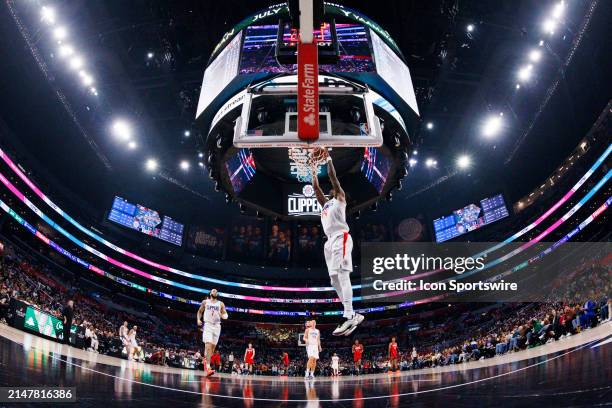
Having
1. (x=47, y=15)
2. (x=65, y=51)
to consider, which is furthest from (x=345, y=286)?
(x=65, y=51)

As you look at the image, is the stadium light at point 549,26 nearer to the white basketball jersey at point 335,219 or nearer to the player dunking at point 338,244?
the player dunking at point 338,244

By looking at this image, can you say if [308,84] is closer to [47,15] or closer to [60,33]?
[47,15]

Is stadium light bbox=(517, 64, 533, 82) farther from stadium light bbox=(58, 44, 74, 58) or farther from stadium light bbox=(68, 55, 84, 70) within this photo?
stadium light bbox=(58, 44, 74, 58)

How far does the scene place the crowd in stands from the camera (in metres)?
16.3

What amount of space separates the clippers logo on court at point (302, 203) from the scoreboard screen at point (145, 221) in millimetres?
20736

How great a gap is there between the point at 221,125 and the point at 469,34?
14807 millimetres

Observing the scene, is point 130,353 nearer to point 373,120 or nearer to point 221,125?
point 221,125

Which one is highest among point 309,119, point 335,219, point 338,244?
point 309,119

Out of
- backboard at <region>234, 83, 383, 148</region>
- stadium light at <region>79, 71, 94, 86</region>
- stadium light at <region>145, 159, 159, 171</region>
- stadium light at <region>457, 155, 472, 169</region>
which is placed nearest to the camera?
→ backboard at <region>234, 83, 383, 148</region>

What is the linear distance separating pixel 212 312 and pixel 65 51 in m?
18.5

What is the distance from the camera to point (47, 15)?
2006 cm

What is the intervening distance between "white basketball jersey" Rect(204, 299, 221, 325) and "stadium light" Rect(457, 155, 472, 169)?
2548 cm

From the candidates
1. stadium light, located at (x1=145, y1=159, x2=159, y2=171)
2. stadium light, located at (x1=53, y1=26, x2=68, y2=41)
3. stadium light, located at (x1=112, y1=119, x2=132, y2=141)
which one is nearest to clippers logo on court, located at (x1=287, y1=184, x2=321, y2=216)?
stadium light, located at (x1=53, y1=26, x2=68, y2=41)

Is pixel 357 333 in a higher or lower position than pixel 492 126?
lower
